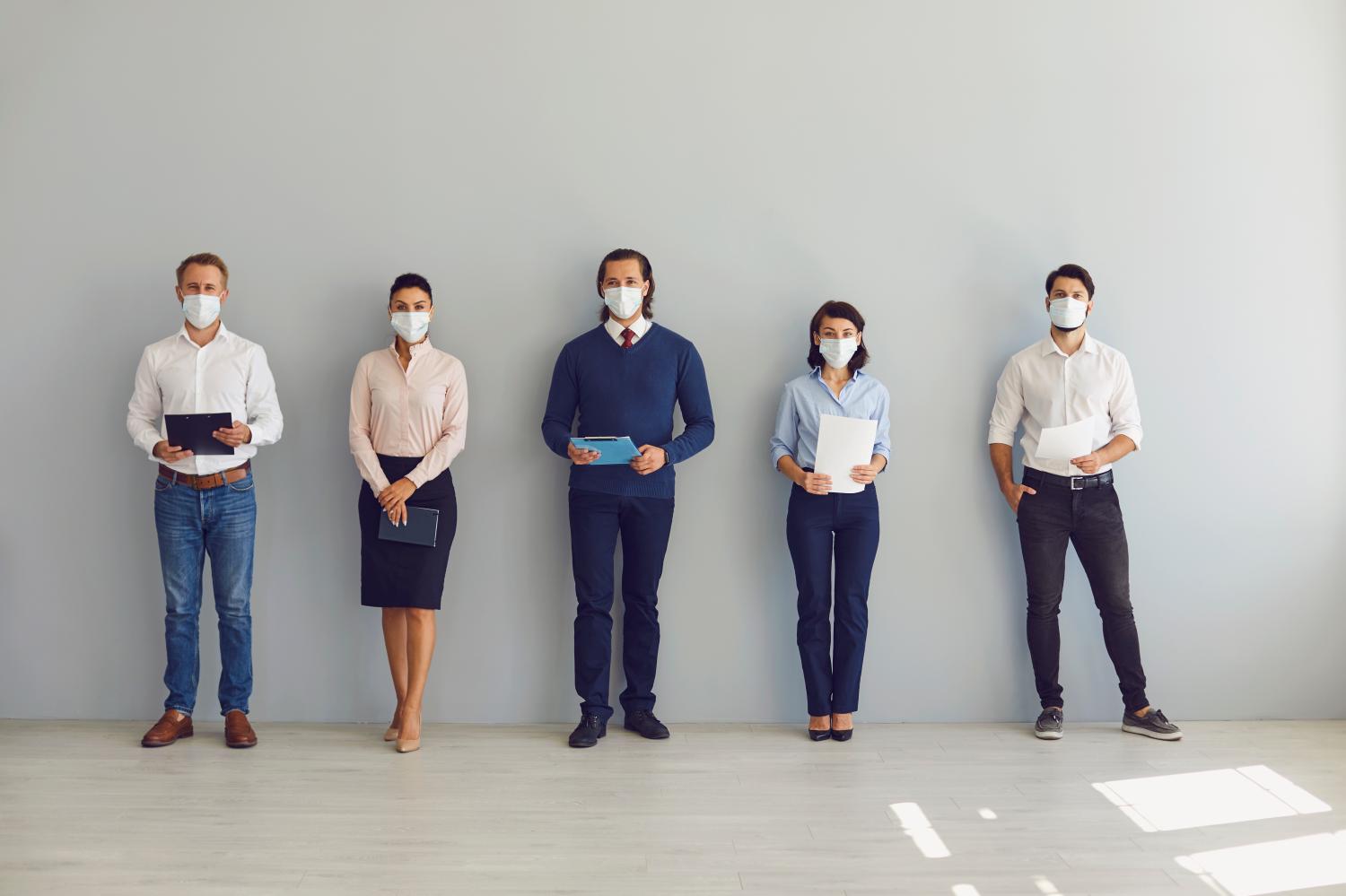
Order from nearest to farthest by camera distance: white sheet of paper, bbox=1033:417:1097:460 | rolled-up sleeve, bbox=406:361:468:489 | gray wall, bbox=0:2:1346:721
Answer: rolled-up sleeve, bbox=406:361:468:489, white sheet of paper, bbox=1033:417:1097:460, gray wall, bbox=0:2:1346:721

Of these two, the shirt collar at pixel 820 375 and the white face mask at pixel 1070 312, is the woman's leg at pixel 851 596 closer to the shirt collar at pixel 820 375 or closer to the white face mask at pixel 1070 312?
the shirt collar at pixel 820 375

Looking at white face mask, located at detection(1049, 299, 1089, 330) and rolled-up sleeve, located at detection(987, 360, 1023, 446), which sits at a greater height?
white face mask, located at detection(1049, 299, 1089, 330)

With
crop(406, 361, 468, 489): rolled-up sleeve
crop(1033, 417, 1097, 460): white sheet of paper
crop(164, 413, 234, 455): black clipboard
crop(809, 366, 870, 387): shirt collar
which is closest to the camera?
crop(164, 413, 234, 455): black clipboard

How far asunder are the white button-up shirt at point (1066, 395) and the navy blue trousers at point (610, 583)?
1.44 m

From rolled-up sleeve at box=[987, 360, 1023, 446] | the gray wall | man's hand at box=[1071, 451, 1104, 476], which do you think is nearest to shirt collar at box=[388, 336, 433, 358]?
the gray wall

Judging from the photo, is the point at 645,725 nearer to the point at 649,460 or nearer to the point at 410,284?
the point at 649,460

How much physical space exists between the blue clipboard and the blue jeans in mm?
1320

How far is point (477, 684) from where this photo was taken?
14.1ft

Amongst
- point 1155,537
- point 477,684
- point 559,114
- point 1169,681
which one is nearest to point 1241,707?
point 1169,681

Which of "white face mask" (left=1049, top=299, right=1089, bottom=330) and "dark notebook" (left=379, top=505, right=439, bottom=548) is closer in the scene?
"dark notebook" (left=379, top=505, right=439, bottom=548)

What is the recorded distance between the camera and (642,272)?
13.3 ft

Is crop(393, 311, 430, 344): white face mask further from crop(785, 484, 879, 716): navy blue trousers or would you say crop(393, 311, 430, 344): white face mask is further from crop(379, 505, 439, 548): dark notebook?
crop(785, 484, 879, 716): navy blue trousers

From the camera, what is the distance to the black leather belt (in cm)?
407

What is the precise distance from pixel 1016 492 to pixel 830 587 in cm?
83
